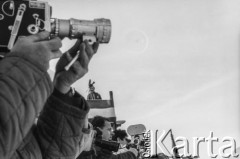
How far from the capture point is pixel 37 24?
1.55 metres

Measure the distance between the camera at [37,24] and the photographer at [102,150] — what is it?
90.5 inches

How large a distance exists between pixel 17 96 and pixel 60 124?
21.2 inches

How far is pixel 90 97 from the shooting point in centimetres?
1113

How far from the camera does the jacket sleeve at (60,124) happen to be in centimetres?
175

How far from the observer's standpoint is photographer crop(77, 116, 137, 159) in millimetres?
3960

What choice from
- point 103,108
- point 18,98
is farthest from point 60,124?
point 103,108

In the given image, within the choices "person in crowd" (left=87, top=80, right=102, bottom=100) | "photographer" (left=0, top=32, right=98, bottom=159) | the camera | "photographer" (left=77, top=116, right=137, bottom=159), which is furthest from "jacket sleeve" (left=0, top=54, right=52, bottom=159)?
"person in crowd" (left=87, top=80, right=102, bottom=100)

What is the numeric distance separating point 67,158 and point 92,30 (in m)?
0.55

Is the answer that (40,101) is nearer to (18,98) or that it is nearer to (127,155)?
(18,98)

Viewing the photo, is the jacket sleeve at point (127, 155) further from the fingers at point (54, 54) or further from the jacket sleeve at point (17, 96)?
the jacket sleeve at point (17, 96)

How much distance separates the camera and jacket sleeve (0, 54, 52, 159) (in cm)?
22

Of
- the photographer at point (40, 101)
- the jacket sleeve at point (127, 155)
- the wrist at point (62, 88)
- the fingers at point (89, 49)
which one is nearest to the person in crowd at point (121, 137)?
the jacket sleeve at point (127, 155)

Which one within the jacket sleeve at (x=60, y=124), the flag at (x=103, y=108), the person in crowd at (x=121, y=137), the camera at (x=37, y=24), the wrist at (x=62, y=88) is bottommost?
the person in crowd at (x=121, y=137)

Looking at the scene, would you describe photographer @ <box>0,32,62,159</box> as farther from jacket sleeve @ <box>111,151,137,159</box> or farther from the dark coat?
jacket sleeve @ <box>111,151,137,159</box>
